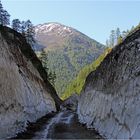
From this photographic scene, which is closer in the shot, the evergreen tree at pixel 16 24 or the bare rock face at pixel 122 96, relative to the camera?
the bare rock face at pixel 122 96

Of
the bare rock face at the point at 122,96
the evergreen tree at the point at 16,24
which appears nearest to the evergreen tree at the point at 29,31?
the evergreen tree at the point at 16,24

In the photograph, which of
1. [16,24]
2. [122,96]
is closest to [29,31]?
[16,24]

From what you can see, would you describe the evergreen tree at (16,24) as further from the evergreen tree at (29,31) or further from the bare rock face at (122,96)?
the bare rock face at (122,96)

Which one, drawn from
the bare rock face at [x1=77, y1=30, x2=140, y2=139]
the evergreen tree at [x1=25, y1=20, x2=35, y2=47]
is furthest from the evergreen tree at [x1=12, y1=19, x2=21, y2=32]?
the bare rock face at [x1=77, y1=30, x2=140, y2=139]

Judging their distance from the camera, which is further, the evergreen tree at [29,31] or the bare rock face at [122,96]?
the evergreen tree at [29,31]

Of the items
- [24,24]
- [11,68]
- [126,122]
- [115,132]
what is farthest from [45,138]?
[24,24]

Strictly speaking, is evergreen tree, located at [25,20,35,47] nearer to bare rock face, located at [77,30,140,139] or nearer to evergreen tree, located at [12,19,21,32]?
evergreen tree, located at [12,19,21,32]

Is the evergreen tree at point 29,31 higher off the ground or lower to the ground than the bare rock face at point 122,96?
higher

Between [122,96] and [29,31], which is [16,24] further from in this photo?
[122,96]

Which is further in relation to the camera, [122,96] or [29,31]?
[29,31]

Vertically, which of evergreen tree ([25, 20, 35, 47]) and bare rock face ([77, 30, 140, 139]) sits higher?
evergreen tree ([25, 20, 35, 47])

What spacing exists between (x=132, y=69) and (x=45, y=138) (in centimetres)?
850

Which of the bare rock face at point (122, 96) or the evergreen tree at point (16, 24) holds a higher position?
the evergreen tree at point (16, 24)

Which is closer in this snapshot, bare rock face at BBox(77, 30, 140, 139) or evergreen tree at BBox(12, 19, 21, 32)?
bare rock face at BBox(77, 30, 140, 139)
